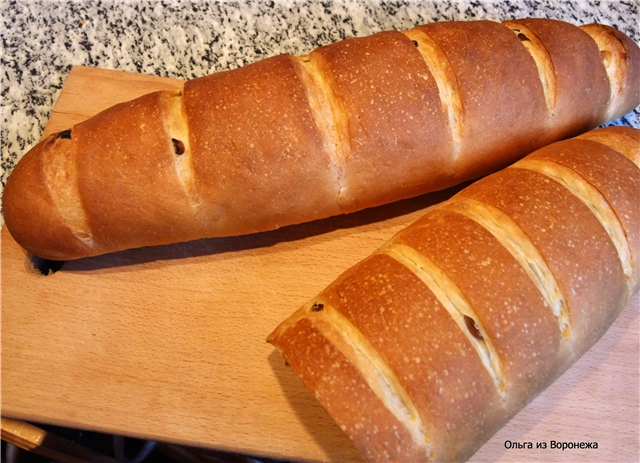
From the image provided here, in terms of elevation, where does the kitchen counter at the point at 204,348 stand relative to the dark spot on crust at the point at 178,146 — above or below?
below

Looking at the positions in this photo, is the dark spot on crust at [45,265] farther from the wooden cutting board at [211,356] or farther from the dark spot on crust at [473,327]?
the dark spot on crust at [473,327]

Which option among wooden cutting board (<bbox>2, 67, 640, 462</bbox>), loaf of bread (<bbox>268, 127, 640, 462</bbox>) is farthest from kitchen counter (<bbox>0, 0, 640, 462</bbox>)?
loaf of bread (<bbox>268, 127, 640, 462</bbox>)

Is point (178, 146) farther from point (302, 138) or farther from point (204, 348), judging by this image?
point (204, 348)

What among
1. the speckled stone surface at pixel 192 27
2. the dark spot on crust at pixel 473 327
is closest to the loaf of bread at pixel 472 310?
the dark spot on crust at pixel 473 327

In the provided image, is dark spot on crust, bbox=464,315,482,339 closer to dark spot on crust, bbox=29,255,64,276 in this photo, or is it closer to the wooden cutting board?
the wooden cutting board

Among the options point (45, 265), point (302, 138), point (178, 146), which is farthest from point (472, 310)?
point (45, 265)

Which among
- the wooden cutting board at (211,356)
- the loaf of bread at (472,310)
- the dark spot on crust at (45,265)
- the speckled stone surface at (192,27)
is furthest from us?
the speckled stone surface at (192,27)
